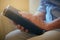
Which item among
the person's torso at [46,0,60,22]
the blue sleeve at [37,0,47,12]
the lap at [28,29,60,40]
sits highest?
the blue sleeve at [37,0,47,12]

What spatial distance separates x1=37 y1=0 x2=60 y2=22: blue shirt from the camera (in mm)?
1092

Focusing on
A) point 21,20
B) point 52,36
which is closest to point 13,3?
point 21,20

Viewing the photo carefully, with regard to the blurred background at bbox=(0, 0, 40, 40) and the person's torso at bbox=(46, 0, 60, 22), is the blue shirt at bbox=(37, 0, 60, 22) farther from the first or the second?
the blurred background at bbox=(0, 0, 40, 40)

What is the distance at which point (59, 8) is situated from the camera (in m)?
1.08

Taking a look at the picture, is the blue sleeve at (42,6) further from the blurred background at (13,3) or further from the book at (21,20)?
the book at (21,20)

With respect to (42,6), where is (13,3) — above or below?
above

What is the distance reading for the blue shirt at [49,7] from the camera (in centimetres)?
109

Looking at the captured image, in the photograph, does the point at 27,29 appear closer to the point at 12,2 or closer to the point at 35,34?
the point at 35,34

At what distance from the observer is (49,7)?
116 cm

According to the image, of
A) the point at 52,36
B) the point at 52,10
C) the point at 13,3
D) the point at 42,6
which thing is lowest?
the point at 52,36

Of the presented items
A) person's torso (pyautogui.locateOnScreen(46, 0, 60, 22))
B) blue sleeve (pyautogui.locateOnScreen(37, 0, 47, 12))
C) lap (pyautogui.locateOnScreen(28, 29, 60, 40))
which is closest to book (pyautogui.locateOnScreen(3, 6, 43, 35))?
lap (pyautogui.locateOnScreen(28, 29, 60, 40))

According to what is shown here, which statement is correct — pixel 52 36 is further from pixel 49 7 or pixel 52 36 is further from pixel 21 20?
pixel 49 7

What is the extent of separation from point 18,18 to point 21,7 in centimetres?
72

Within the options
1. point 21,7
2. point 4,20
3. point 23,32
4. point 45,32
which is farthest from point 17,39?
point 21,7
